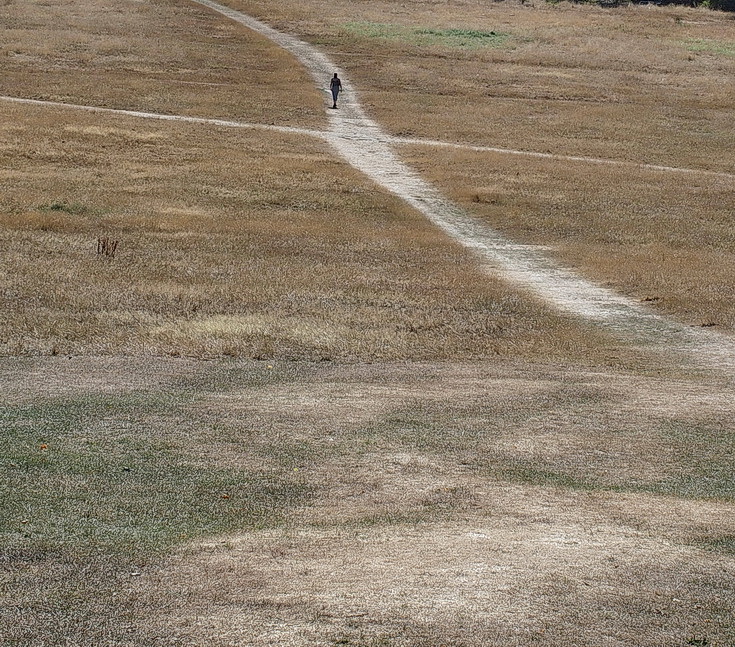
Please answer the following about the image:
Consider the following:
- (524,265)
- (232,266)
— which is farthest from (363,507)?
(524,265)

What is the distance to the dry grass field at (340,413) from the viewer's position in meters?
6.90

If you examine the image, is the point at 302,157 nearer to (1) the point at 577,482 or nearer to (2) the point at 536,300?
(2) the point at 536,300

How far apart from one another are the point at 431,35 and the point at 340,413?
61.5 m

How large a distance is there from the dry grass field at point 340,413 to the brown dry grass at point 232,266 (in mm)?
100

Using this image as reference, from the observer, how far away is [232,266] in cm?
2045

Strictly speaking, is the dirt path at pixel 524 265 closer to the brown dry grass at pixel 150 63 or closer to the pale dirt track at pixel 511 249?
the pale dirt track at pixel 511 249

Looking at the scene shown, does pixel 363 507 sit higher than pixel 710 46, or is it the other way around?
pixel 710 46

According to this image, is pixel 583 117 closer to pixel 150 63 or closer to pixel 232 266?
pixel 150 63

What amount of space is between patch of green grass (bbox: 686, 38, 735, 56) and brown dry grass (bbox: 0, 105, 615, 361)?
39.7 meters

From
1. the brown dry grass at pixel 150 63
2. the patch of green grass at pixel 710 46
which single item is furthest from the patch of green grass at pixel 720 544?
the patch of green grass at pixel 710 46

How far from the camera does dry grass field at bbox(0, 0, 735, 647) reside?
22.6 feet

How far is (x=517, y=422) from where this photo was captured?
1141 centimetres

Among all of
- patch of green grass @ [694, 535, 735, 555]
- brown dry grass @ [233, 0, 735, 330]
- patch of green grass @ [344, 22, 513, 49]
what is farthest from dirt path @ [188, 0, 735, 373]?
patch of green grass @ [344, 22, 513, 49]

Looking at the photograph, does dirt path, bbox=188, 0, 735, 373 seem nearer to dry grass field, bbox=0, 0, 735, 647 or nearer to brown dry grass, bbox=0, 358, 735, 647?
dry grass field, bbox=0, 0, 735, 647
